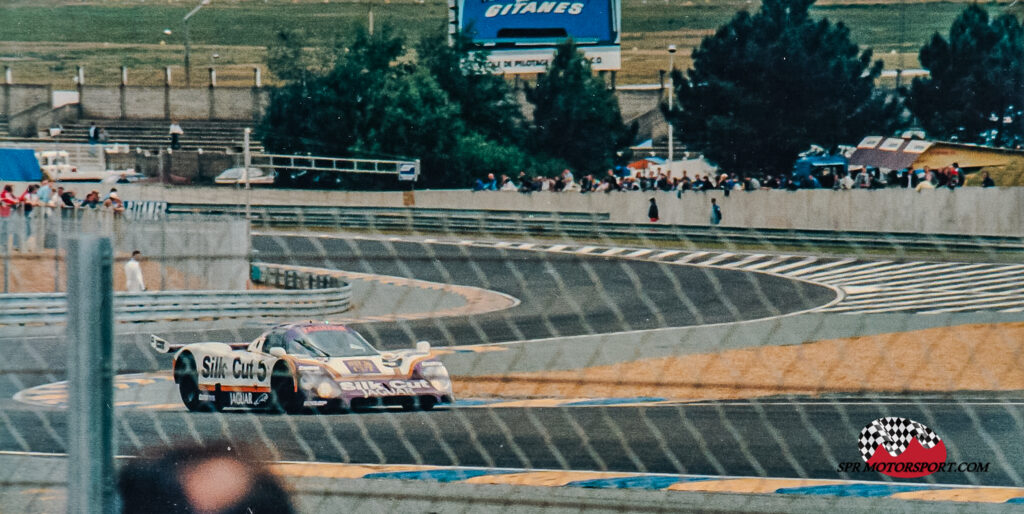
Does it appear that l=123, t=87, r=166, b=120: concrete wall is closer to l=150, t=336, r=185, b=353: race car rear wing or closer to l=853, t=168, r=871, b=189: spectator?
l=853, t=168, r=871, b=189: spectator

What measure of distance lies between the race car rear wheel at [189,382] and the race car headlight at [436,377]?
5.52 ft

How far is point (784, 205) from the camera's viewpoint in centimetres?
2680

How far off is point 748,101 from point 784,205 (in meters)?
11.8

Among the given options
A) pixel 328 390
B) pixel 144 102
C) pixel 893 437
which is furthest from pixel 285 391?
pixel 144 102

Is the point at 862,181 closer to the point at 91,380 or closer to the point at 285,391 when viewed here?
the point at 285,391

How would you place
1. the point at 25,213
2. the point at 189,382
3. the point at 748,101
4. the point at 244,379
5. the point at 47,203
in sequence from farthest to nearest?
the point at 748,101 → the point at 47,203 → the point at 25,213 → the point at 189,382 → the point at 244,379

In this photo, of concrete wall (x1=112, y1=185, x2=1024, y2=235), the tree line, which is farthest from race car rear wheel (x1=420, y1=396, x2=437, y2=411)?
the tree line

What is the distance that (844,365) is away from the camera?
40.1ft

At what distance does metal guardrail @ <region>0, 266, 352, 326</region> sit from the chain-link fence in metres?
0.03

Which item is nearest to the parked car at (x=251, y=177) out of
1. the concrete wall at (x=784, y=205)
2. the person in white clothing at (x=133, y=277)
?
the concrete wall at (x=784, y=205)

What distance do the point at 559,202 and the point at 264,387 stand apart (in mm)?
21349

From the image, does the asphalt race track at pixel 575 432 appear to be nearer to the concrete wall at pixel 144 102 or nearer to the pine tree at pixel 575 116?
the pine tree at pixel 575 116

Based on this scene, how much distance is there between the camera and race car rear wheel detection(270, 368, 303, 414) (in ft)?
30.9

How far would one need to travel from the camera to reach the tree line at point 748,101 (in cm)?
3756
